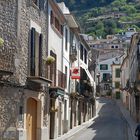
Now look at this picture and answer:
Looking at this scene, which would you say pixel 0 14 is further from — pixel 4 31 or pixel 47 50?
pixel 47 50

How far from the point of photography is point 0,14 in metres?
18.1

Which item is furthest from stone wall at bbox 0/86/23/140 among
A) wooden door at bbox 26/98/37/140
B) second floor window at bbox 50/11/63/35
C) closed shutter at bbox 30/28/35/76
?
second floor window at bbox 50/11/63/35

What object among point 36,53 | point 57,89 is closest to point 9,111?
Answer: point 36,53

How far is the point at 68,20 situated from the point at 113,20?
15824 centimetres

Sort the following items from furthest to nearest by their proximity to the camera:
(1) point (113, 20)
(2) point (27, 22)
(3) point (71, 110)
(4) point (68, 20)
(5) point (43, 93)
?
(1) point (113, 20), (3) point (71, 110), (4) point (68, 20), (5) point (43, 93), (2) point (27, 22)

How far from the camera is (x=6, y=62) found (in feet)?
59.4

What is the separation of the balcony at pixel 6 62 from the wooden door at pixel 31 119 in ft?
13.8

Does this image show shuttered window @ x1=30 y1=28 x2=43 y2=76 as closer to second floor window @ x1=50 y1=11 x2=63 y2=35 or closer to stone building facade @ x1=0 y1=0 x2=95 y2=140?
stone building facade @ x1=0 y1=0 x2=95 y2=140

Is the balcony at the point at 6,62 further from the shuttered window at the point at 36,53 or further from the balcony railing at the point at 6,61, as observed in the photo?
the shuttered window at the point at 36,53

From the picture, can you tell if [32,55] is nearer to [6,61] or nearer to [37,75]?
[37,75]

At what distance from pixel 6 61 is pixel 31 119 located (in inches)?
221

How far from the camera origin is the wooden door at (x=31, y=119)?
22.2m

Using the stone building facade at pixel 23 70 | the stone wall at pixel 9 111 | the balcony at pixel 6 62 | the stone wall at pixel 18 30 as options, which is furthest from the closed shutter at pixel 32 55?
the balcony at pixel 6 62

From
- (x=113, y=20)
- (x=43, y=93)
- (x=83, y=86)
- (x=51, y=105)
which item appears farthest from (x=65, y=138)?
(x=113, y=20)
